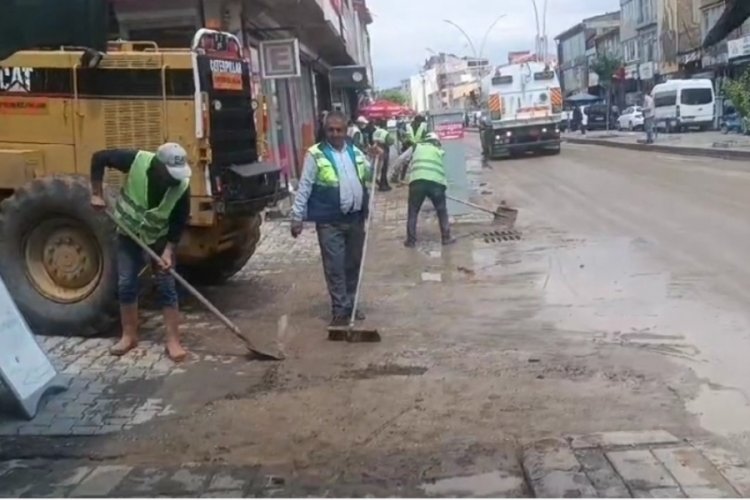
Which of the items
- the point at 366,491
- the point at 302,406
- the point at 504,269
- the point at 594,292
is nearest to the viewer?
the point at 366,491

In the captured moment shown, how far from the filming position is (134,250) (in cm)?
894

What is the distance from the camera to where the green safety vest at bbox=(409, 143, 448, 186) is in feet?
50.8

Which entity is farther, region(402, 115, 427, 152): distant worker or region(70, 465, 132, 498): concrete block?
region(402, 115, 427, 152): distant worker

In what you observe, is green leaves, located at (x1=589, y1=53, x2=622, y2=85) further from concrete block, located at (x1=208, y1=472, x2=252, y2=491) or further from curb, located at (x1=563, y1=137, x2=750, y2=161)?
concrete block, located at (x1=208, y1=472, x2=252, y2=491)

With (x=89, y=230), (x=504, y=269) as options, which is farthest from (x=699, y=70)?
(x=89, y=230)

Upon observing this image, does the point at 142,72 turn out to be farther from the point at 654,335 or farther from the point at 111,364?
the point at 654,335

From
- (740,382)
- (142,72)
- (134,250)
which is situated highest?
(142,72)

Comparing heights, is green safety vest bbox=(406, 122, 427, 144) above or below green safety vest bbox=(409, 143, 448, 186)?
above

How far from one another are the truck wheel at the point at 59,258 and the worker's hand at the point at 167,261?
98 cm

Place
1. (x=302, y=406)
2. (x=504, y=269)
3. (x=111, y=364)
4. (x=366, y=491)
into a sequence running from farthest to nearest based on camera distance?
(x=504, y=269)
(x=111, y=364)
(x=302, y=406)
(x=366, y=491)

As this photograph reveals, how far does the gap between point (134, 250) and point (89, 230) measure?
1071mm

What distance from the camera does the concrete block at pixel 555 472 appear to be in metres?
5.45

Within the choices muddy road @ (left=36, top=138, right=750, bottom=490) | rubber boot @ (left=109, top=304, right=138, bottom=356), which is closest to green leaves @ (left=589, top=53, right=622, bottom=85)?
muddy road @ (left=36, top=138, right=750, bottom=490)

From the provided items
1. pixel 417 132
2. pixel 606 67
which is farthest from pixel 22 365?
pixel 606 67
